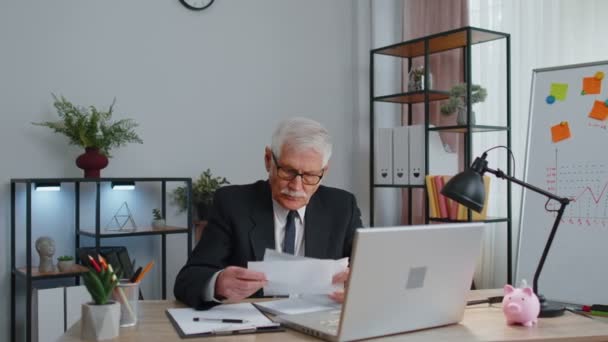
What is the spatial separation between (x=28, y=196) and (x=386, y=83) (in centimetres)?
235

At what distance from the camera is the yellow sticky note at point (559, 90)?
2445 mm

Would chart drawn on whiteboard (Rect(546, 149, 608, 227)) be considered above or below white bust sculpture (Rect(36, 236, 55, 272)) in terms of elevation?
above

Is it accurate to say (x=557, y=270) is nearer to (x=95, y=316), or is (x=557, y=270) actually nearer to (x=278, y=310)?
(x=278, y=310)

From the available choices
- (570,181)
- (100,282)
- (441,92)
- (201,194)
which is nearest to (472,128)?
(441,92)

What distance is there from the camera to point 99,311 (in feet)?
4.32

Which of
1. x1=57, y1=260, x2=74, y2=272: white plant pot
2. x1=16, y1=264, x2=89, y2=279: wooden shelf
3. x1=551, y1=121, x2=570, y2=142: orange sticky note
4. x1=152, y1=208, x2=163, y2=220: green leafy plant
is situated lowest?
x1=16, y1=264, x2=89, y2=279: wooden shelf

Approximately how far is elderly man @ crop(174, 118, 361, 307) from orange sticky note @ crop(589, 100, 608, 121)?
1.09 meters

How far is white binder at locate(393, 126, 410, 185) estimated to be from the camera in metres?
3.62

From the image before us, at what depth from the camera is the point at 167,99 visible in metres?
3.50

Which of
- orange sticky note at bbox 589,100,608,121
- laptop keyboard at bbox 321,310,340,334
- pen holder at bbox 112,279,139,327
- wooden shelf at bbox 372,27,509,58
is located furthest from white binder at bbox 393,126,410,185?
pen holder at bbox 112,279,139,327

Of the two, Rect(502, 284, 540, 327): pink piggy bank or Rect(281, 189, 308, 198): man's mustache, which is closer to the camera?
Rect(502, 284, 540, 327): pink piggy bank

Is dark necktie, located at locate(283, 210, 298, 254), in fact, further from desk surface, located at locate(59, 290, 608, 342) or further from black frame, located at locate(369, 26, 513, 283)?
black frame, located at locate(369, 26, 513, 283)

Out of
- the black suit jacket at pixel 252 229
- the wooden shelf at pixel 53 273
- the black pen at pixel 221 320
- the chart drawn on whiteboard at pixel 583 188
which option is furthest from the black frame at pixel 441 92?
the black pen at pixel 221 320

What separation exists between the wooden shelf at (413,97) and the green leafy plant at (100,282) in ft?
8.25
